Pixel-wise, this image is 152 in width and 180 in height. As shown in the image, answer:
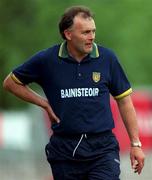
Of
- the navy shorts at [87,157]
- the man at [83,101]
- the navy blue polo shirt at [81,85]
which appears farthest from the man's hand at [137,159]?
the navy blue polo shirt at [81,85]

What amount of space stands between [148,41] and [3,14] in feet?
23.4

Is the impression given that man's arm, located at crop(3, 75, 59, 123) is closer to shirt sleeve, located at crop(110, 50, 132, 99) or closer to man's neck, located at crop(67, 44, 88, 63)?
man's neck, located at crop(67, 44, 88, 63)

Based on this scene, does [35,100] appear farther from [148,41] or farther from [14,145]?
[148,41]

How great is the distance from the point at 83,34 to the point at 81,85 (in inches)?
17.0

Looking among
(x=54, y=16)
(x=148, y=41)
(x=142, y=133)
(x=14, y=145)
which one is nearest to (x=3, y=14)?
(x=54, y=16)

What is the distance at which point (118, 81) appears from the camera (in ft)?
29.2

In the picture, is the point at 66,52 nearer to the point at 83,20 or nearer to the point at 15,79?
the point at 83,20

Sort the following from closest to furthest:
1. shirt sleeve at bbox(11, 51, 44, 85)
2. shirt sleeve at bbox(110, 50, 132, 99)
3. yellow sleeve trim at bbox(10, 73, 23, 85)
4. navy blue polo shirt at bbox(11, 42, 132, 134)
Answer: navy blue polo shirt at bbox(11, 42, 132, 134) → shirt sleeve at bbox(110, 50, 132, 99) → shirt sleeve at bbox(11, 51, 44, 85) → yellow sleeve trim at bbox(10, 73, 23, 85)

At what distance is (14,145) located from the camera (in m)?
25.6

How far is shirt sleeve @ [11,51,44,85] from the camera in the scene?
8992 millimetres

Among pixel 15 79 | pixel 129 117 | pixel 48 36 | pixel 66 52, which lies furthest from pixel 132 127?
pixel 48 36

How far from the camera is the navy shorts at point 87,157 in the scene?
8797mm

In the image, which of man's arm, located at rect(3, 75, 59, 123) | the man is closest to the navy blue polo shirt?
the man

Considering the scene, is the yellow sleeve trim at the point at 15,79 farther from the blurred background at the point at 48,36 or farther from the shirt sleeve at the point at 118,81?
the blurred background at the point at 48,36
